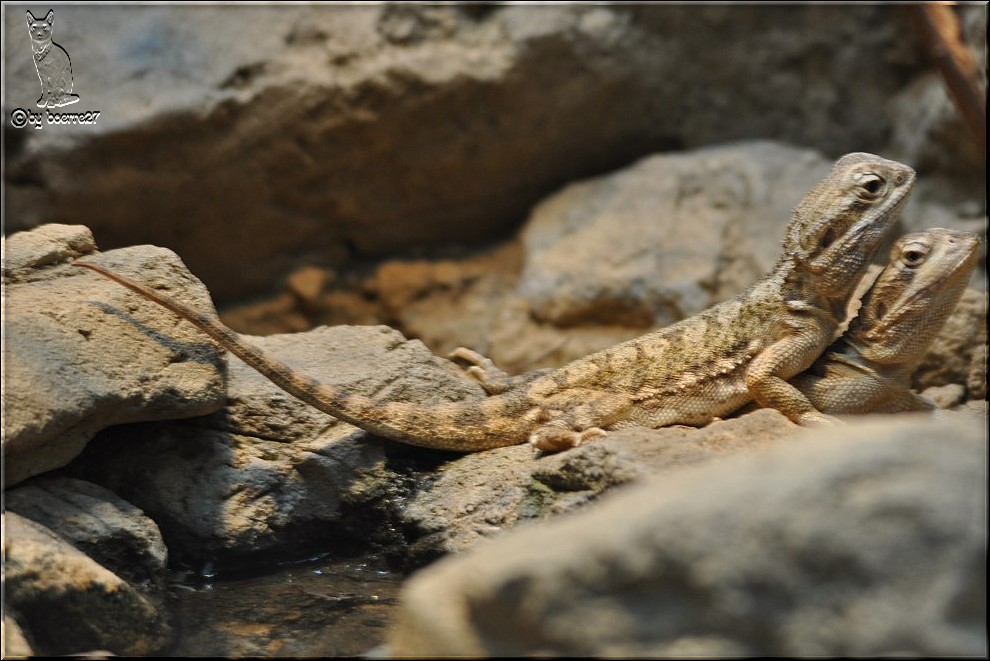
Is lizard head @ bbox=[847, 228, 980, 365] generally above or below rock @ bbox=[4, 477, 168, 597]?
above

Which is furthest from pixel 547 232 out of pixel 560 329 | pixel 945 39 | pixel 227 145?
pixel 945 39

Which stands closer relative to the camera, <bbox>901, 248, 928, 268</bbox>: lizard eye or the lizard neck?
<bbox>901, 248, 928, 268</bbox>: lizard eye

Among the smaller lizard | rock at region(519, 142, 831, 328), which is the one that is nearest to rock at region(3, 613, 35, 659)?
the smaller lizard

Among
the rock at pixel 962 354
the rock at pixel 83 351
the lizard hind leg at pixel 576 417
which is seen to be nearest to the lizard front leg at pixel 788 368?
the lizard hind leg at pixel 576 417

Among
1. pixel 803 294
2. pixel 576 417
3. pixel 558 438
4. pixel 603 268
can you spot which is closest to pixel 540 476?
pixel 558 438

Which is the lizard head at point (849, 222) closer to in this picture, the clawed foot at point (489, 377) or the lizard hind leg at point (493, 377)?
the lizard hind leg at point (493, 377)

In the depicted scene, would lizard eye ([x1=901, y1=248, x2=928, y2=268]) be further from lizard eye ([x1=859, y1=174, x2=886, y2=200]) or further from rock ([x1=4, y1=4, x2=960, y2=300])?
rock ([x1=4, y1=4, x2=960, y2=300])

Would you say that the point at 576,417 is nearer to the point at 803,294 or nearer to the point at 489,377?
the point at 489,377
